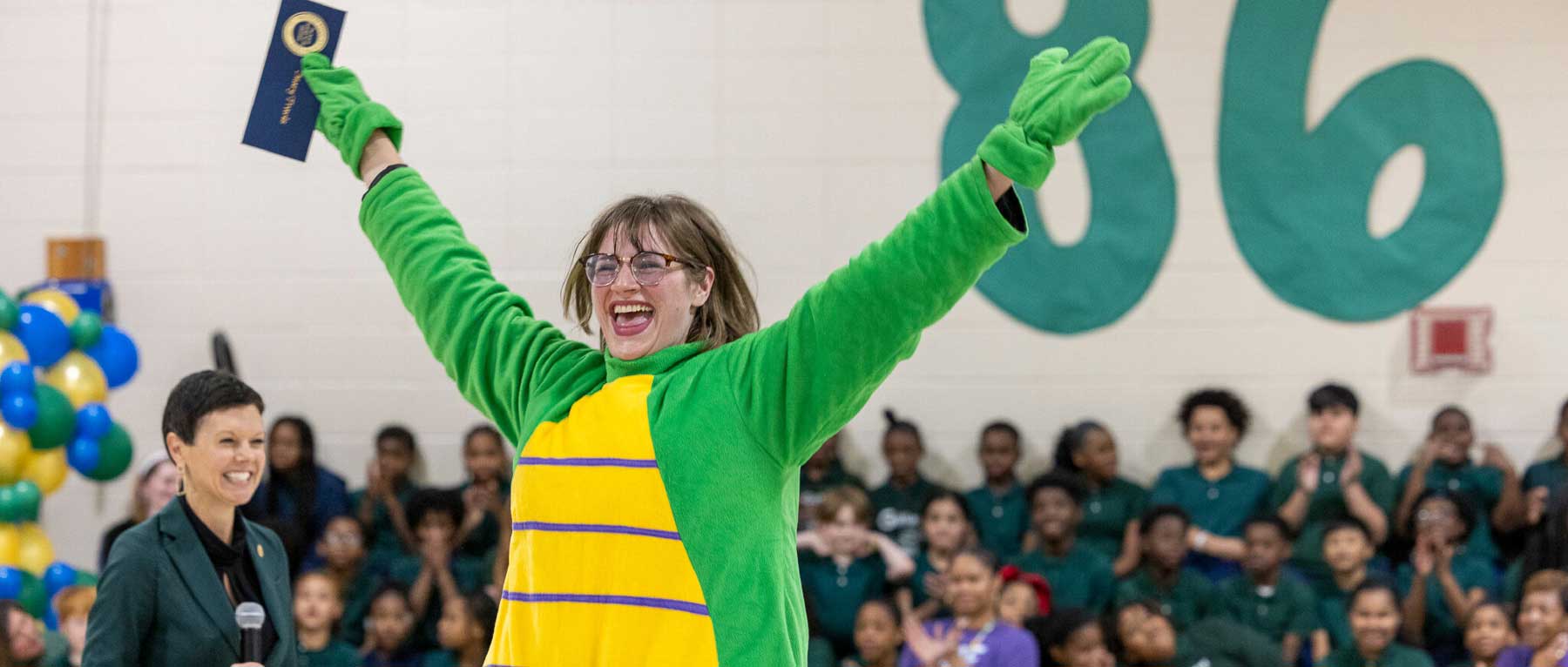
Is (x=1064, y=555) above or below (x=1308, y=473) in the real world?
below

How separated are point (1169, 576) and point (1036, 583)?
0.60 m

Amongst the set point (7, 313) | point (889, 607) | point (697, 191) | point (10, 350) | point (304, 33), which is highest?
point (697, 191)

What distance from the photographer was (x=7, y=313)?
609cm

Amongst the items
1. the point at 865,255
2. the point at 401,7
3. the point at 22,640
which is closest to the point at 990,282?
the point at 401,7

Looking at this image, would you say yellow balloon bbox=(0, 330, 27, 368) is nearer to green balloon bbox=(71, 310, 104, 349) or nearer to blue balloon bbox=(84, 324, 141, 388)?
green balloon bbox=(71, 310, 104, 349)

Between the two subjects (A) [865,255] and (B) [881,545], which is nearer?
(A) [865,255]

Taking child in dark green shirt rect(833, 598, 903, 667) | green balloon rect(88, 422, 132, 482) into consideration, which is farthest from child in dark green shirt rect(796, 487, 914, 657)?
green balloon rect(88, 422, 132, 482)

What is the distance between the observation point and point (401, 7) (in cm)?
743

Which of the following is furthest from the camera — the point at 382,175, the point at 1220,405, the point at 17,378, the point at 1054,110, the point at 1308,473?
the point at 1220,405

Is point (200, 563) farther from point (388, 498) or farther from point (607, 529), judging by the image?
point (388, 498)

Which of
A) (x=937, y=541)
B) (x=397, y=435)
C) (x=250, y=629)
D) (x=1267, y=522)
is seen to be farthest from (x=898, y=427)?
(x=250, y=629)

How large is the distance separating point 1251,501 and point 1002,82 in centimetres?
198

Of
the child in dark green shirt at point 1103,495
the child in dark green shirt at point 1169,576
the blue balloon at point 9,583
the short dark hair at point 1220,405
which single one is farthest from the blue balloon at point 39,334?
the short dark hair at point 1220,405

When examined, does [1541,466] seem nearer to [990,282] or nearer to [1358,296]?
[1358,296]
